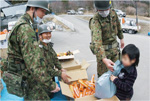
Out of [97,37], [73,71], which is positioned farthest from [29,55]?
[73,71]

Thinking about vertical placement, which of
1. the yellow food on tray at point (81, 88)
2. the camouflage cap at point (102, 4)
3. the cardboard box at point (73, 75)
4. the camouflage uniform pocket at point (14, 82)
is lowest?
the yellow food on tray at point (81, 88)

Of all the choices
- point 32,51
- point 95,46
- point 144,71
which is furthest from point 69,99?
point 144,71

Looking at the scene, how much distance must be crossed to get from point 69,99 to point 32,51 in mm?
1524

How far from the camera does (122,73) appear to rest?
6.75 ft

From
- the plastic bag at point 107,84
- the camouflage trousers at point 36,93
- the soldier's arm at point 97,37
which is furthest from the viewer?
the soldier's arm at point 97,37

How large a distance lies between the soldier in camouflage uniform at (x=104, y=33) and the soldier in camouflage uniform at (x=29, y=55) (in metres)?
0.83

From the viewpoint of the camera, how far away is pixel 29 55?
1.56 m

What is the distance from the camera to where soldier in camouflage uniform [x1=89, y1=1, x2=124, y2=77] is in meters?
2.20

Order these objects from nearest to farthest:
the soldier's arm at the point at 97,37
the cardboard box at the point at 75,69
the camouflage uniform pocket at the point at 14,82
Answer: the camouflage uniform pocket at the point at 14,82, the soldier's arm at the point at 97,37, the cardboard box at the point at 75,69

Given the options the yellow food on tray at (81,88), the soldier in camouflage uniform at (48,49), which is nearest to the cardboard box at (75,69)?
the yellow food on tray at (81,88)

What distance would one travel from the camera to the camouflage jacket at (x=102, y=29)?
89.2 inches

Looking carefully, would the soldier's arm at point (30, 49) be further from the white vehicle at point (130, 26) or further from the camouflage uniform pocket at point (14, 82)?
the white vehicle at point (130, 26)

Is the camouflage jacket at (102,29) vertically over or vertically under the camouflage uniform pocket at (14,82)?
over

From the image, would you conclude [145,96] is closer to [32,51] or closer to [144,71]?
[144,71]
